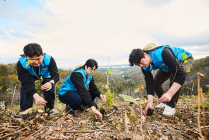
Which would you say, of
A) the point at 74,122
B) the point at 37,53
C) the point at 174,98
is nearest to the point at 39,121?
the point at 74,122

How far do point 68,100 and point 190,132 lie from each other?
261 cm

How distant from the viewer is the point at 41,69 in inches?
116

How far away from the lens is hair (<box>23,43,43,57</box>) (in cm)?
229

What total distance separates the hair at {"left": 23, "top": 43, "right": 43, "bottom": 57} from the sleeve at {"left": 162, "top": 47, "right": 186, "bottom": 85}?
8.26 ft

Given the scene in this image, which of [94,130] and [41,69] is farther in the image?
[41,69]

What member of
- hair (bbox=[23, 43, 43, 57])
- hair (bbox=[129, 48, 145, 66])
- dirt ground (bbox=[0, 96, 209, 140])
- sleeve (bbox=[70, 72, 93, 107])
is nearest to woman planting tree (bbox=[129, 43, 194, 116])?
hair (bbox=[129, 48, 145, 66])

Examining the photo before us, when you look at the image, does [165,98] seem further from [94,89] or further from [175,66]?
[94,89]

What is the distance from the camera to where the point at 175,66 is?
2.23 m

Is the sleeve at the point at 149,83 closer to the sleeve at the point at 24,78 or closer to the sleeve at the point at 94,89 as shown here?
the sleeve at the point at 94,89

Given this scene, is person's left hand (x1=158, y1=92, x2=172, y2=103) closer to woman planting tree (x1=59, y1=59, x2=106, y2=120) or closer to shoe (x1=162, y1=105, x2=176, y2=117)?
shoe (x1=162, y1=105, x2=176, y2=117)

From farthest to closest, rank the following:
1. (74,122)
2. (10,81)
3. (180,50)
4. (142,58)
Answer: (10,81)
(180,50)
(74,122)
(142,58)

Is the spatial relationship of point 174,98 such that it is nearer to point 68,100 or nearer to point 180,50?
point 180,50

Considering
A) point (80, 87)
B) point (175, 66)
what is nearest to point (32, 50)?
point (80, 87)

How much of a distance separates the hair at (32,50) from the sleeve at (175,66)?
8.26 ft
